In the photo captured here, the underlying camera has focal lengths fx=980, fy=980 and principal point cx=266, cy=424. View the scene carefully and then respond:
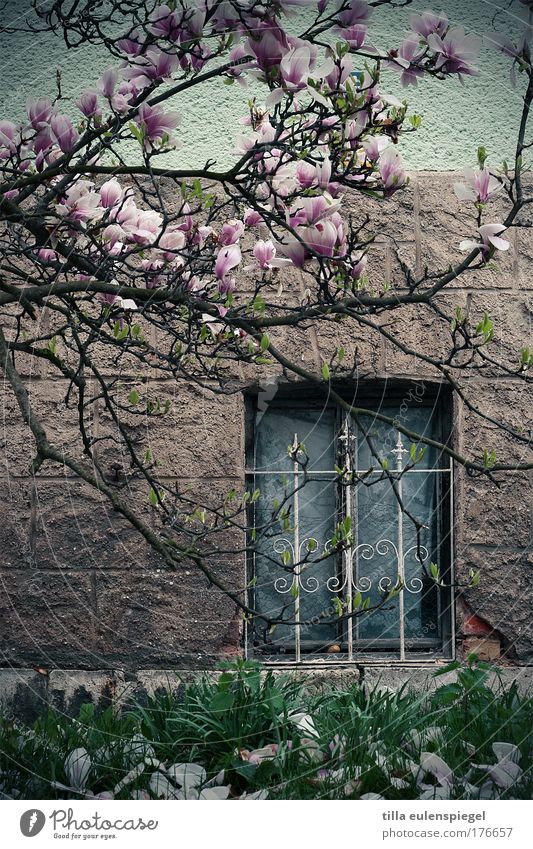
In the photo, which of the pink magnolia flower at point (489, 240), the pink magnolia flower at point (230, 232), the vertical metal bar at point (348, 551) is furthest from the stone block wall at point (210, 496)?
→ the pink magnolia flower at point (489, 240)

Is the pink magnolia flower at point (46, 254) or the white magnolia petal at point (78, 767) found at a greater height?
the pink magnolia flower at point (46, 254)

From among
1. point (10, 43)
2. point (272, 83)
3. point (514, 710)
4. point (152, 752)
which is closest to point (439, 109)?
point (272, 83)

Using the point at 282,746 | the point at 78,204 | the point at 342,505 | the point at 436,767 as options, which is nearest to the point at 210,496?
the point at 342,505

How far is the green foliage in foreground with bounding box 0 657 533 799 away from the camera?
2.32m

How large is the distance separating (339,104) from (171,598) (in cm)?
201

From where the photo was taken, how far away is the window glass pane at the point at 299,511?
3217 mm

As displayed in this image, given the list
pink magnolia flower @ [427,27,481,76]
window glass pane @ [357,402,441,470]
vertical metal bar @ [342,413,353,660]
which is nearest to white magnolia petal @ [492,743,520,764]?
vertical metal bar @ [342,413,353,660]

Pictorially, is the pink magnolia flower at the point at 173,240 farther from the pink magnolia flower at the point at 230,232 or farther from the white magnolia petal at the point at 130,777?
the white magnolia petal at the point at 130,777

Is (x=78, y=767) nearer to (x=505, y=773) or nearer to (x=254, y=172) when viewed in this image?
(x=505, y=773)

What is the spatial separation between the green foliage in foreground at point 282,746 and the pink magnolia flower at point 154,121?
1.48 m

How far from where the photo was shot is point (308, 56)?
1873 millimetres

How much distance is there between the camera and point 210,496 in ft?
11.0

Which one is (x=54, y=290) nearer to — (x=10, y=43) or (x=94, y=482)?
(x=94, y=482)

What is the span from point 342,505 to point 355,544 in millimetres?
138
